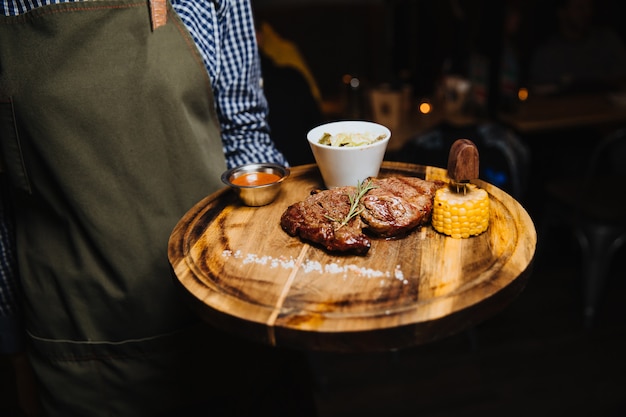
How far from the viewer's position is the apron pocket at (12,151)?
4.72 ft

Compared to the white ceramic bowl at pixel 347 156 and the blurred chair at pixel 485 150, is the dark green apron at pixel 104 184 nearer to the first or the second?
the white ceramic bowl at pixel 347 156

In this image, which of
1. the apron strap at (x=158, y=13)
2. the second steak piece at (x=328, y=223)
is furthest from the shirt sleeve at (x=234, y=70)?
the second steak piece at (x=328, y=223)

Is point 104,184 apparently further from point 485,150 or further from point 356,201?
point 485,150

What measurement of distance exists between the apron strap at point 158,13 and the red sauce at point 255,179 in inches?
19.1

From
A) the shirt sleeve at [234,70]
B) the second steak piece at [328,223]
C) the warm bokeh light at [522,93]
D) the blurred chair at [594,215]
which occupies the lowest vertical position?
the blurred chair at [594,215]

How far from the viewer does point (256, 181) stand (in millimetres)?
1534

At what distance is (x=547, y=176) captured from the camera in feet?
14.1

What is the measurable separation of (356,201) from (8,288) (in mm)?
1166

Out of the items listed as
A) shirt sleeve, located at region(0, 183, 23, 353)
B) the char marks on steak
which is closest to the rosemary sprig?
the char marks on steak

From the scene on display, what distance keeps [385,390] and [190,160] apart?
1990 millimetres

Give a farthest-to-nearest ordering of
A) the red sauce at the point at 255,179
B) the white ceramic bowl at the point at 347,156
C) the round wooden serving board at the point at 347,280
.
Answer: the red sauce at the point at 255,179, the white ceramic bowl at the point at 347,156, the round wooden serving board at the point at 347,280

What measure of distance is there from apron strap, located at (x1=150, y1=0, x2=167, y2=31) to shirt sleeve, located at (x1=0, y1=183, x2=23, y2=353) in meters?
0.69

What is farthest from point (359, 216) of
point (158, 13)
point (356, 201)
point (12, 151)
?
point (12, 151)

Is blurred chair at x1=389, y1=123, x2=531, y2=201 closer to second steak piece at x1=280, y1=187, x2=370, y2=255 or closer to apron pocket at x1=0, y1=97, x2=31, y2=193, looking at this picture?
second steak piece at x1=280, y1=187, x2=370, y2=255
